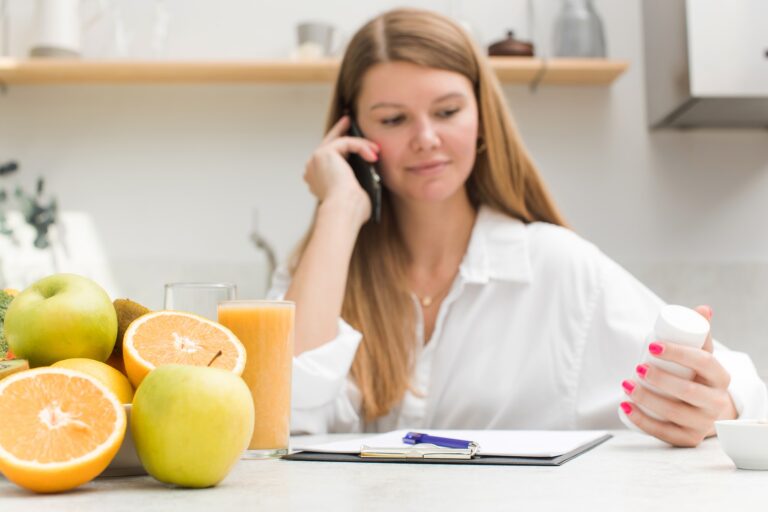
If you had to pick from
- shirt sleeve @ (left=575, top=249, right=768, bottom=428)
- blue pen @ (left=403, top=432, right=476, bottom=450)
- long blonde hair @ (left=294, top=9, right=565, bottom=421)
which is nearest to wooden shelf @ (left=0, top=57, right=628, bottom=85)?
long blonde hair @ (left=294, top=9, right=565, bottom=421)

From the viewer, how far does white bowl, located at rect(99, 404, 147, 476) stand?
0.75 metres

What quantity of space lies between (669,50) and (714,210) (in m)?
0.55

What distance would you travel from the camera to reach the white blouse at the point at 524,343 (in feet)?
5.49

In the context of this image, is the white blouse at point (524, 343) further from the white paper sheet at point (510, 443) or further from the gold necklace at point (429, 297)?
the white paper sheet at point (510, 443)

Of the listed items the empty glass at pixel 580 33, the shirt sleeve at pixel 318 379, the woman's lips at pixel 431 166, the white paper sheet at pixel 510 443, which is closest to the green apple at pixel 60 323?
the white paper sheet at pixel 510 443

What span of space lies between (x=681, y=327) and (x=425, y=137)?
85 cm

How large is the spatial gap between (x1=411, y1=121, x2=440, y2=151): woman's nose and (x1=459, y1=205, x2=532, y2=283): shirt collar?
8.6 inches

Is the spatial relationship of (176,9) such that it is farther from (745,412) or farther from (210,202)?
(745,412)

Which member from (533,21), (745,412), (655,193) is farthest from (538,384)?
(533,21)

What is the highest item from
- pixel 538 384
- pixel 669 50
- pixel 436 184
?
pixel 669 50

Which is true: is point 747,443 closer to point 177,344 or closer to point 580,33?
point 177,344

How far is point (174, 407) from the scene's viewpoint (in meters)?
0.69

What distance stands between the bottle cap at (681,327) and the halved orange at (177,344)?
1.51 ft

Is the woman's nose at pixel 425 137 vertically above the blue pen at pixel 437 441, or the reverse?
the woman's nose at pixel 425 137
